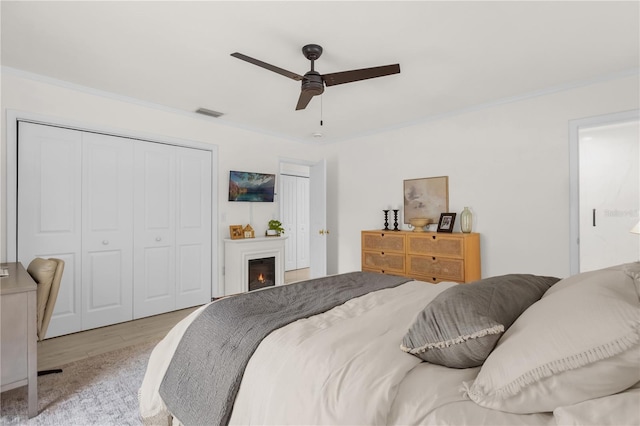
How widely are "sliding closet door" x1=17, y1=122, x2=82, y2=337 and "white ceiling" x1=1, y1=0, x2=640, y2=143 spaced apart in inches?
24.1

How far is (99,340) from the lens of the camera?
10.2 ft

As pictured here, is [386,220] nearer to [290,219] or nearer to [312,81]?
[312,81]

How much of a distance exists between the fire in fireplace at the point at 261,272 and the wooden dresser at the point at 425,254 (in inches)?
54.8

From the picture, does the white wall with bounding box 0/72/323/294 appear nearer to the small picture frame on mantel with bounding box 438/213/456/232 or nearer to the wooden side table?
the wooden side table

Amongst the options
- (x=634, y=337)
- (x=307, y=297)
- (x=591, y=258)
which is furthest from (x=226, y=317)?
(x=591, y=258)

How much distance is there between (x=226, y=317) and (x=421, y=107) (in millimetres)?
3367

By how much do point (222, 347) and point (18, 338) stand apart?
145 cm

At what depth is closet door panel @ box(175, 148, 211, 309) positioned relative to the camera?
13.2 ft

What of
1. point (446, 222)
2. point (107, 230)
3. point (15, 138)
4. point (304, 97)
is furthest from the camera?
point (446, 222)

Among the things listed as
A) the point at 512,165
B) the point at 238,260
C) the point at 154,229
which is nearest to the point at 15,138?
the point at 154,229

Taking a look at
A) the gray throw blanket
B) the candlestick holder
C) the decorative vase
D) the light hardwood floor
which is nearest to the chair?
the light hardwood floor

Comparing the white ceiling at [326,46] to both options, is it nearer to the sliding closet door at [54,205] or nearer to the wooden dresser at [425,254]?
the sliding closet door at [54,205]

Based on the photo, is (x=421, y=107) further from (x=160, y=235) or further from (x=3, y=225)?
(x=3, y=225)

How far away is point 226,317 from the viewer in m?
1.62
